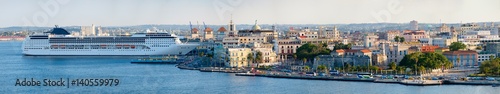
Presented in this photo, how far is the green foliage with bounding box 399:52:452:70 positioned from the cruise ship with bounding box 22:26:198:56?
19.5 meters

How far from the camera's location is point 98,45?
150 feet

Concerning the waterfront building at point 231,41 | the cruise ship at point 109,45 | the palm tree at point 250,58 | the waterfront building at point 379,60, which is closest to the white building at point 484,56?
the waterfront building at point 379,60

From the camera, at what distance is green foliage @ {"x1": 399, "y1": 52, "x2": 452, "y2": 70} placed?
2597 cm

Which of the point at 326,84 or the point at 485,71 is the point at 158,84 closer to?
the point at 326,84

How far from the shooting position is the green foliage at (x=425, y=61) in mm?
25969

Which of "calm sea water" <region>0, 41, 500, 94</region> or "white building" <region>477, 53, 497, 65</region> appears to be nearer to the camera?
"calm sea water" <region>0, 41, 500, 94</region>

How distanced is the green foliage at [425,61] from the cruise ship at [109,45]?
767 inches

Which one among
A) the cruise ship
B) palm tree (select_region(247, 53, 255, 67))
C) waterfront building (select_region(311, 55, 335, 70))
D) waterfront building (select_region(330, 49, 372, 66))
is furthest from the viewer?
the cruise ship

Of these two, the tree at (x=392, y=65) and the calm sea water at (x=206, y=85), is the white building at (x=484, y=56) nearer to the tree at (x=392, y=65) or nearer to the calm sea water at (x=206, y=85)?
the tree at (x=392, y=65)

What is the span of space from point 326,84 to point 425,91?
3129mm

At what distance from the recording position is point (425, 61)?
26.0 meters

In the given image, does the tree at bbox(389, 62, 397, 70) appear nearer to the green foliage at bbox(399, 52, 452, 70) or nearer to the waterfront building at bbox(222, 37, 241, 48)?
the green foliage at bbox(399, 52, 452, 70)

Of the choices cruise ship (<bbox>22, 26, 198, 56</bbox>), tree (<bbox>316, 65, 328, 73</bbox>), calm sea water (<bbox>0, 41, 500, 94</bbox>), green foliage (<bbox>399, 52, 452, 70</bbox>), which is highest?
cruise ship (<bbox>22, 26, 198, 56</bbox>)

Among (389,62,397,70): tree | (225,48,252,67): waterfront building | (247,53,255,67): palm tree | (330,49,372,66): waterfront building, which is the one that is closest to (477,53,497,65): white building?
(330,49,372,66): waterfront building
